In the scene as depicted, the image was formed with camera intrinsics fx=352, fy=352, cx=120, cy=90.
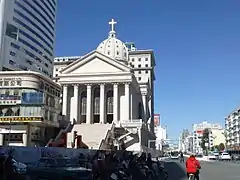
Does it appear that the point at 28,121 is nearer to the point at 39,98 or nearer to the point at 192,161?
the point at 39,98

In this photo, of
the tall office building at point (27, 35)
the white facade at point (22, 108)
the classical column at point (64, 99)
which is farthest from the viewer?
the tall office building at point (27, 35)

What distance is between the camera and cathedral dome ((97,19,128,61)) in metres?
102

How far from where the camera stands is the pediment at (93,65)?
270 feet

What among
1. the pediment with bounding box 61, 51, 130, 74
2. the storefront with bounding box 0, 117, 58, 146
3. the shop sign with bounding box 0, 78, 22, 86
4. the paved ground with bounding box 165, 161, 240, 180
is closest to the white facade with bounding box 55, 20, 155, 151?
the pediment with bounding box 61, 51, 130, 74

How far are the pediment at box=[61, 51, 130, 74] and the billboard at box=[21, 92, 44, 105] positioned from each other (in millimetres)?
30353

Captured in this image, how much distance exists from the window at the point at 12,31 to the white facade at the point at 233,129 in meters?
78.2

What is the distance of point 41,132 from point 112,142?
14084mm

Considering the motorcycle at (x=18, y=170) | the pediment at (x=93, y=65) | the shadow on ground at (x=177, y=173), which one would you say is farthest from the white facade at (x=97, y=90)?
the motorcycle at (x=18, y=170)

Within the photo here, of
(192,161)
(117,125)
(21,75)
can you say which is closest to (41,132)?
(21,75)

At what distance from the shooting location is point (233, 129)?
434 ft

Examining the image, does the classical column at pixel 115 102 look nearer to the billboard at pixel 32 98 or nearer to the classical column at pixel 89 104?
the classical column at pixel 89 104

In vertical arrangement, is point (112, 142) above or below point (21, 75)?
below

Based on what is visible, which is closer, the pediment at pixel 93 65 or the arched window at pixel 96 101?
the pediment at pixel 93 65

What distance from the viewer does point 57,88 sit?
65.8 metres
